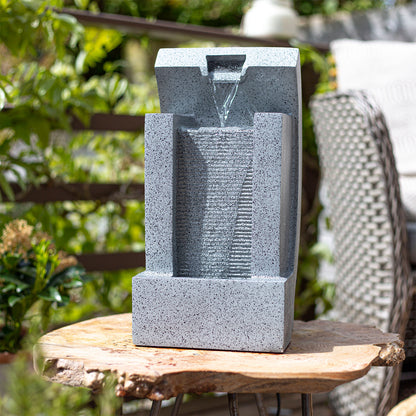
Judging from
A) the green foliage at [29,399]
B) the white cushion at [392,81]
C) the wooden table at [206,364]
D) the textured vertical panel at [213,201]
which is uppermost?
the white cushion at [392,81]

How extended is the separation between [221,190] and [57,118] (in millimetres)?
923

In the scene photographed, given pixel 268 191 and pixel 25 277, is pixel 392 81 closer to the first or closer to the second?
pixel 268 191

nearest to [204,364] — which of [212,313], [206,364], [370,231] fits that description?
[206,364]

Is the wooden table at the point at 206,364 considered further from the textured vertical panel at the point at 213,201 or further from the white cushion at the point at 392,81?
the white cushion at the point at 392,81

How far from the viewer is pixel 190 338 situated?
3.74ft

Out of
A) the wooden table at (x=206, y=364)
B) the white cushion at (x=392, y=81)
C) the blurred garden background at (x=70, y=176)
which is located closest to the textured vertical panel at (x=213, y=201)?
the wooden table at (x=206, y=364)

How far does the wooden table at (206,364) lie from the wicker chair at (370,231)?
1.98ft

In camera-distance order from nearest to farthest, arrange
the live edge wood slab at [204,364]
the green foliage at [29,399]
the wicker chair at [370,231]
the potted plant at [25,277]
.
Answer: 1. the green foliage at [29,399]
2. the live edge wood slab at [204,364]
3. the potted plant at [25,277]
4. the wicker chair at [370,231]

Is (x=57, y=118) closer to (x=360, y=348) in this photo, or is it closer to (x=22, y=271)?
(x=22, y=271)

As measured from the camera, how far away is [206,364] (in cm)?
102

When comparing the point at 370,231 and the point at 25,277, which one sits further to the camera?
the point at 370,231

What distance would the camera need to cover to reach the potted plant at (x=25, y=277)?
5.05 ft

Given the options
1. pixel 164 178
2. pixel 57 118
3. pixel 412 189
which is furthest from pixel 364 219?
pixel 57 118

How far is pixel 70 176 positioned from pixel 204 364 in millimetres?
1566
